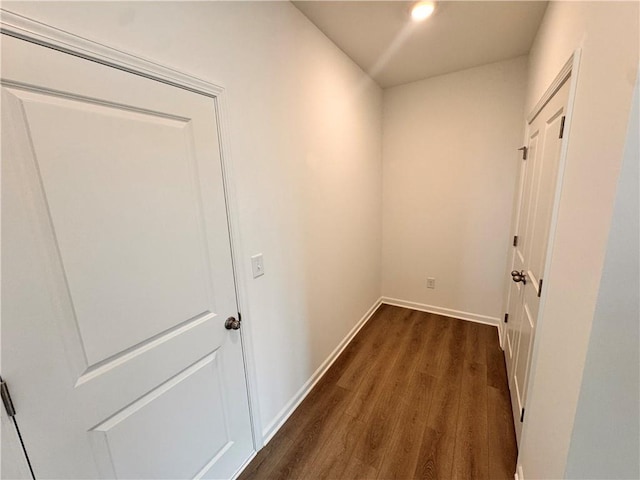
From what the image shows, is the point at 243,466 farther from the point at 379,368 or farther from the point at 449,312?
the point at 449,312

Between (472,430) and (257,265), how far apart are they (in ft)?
5.48

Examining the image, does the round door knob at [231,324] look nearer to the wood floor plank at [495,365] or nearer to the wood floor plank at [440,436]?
the wood floor plank at [440,436]

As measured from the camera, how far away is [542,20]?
1.75 meters

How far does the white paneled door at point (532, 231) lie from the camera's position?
1264 mm

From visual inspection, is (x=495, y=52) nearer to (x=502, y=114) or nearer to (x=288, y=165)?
(x=502, y=114)

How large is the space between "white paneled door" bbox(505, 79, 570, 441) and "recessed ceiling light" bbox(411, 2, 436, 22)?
0.88 metres

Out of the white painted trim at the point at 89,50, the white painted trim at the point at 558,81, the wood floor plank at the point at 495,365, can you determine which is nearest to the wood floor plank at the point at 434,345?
the wood floor plank at the point at 495,365

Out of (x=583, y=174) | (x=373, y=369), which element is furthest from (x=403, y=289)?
(x=583, y=174)

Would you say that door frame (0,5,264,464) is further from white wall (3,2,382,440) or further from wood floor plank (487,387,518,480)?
wood floor plank (487,387,518,480)

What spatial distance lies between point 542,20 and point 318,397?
9.81ft

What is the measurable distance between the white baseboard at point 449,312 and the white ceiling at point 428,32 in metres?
2.49

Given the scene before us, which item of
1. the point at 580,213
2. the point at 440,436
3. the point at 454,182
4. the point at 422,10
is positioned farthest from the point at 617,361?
the point at 454,182

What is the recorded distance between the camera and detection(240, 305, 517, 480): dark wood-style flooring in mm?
1485

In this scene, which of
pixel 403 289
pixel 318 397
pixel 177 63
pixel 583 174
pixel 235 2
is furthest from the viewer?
pixel 403 289
